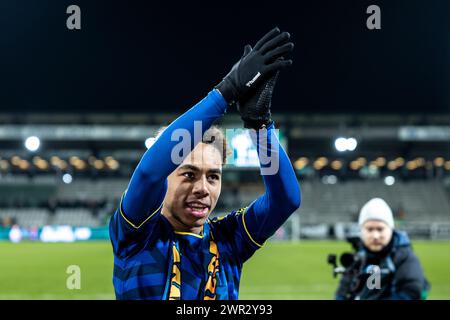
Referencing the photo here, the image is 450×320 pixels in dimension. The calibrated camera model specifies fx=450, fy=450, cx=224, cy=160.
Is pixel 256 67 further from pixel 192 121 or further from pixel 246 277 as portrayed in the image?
pixel 246 277

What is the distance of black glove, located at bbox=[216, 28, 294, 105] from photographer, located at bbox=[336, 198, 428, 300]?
233 cm

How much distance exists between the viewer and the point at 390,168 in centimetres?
4181

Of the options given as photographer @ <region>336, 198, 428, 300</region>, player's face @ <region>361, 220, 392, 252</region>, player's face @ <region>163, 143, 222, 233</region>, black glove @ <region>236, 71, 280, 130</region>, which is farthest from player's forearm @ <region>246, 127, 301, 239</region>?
player's face @ <region>361, 220, 392, 252</region>

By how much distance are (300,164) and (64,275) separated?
30.4 meters

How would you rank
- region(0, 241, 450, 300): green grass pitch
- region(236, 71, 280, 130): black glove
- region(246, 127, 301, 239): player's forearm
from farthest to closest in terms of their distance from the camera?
region(0, 241, 450, 300): green grass pitch < region(246, 127, 301, 239): player's forearm < region(236, 71, 280, 130): black glove

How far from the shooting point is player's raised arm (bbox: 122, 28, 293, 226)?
5.33 feet

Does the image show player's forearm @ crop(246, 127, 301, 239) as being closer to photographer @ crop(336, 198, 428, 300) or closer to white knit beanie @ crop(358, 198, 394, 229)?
photographer @ crop(336, 198, 428, 300)

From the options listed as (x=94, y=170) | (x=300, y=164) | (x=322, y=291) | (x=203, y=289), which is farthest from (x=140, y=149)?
(x=203, y=289)

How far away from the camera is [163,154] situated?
162 centimetres

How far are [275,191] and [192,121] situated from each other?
589 mm

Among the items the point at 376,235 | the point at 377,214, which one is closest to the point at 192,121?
the point at 376,235

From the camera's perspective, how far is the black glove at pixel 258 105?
1743 mm
